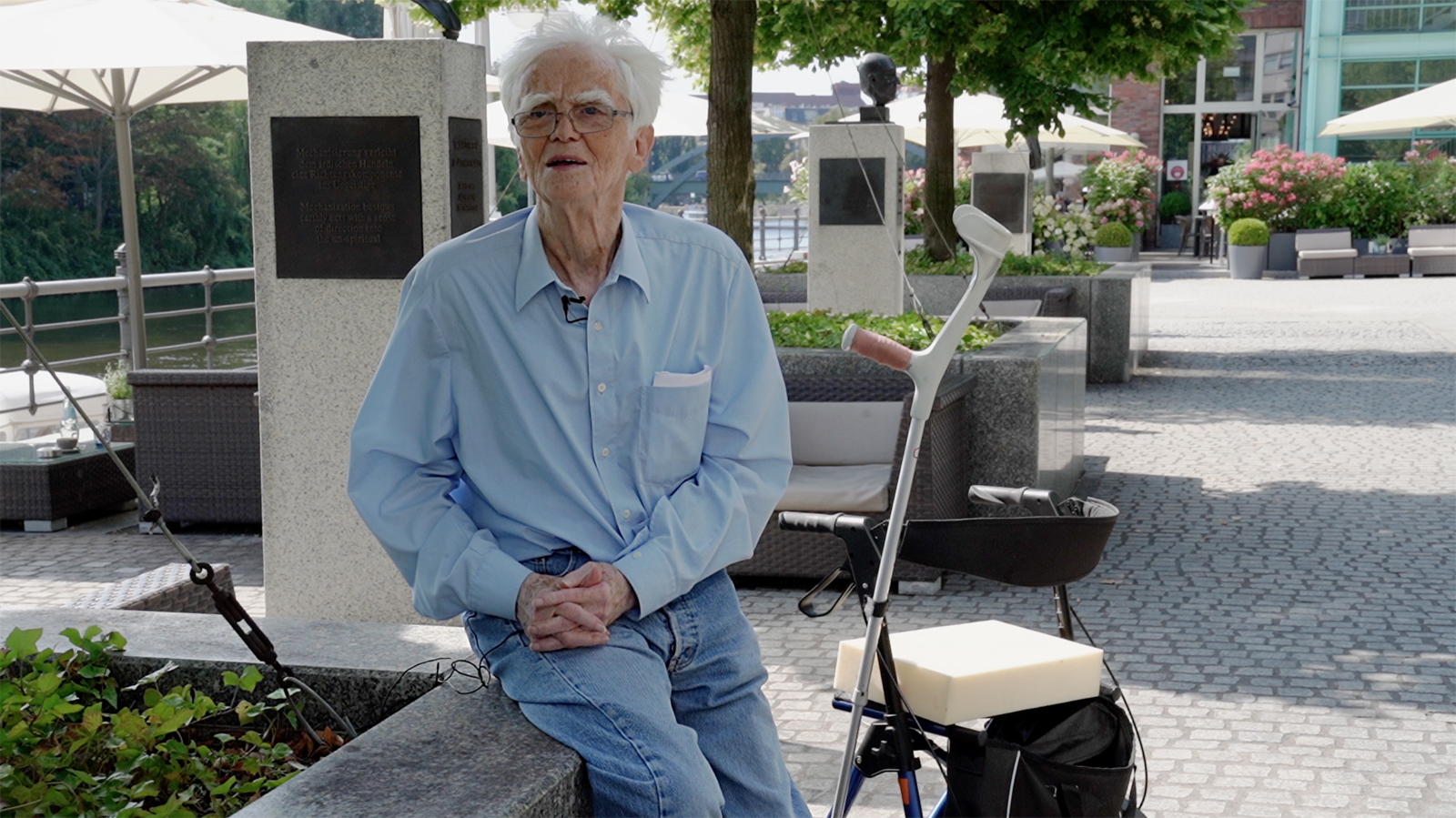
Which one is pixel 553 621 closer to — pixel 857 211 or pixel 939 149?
pixel 857 211

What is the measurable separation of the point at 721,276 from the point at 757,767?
871 mm

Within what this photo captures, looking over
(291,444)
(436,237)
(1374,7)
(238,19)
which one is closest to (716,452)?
(436,237)

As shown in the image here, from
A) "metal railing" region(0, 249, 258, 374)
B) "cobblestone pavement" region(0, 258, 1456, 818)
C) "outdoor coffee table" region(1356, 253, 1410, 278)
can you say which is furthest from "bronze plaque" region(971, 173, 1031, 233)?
"outdoor coffee table" region(1356, 253, 1410, 278)

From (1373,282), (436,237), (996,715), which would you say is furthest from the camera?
(1373,282)

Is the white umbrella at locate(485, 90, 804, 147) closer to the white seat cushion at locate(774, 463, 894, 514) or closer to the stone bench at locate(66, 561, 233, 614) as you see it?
the white seat cushion at locate(774, 463, 894, 514)

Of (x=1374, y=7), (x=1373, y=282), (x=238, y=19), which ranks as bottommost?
(x=1373, y=282)

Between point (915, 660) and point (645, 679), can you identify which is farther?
point (915, 660)

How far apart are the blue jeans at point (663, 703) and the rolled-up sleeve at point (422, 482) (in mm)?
101

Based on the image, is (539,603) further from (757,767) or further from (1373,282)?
(1373,282)

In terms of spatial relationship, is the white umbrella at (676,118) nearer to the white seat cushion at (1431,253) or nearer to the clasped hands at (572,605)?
the clasped hands at (572,605)

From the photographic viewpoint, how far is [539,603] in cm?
255

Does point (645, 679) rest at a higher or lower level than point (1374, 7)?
lower

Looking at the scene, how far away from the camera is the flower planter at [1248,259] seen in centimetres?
2992

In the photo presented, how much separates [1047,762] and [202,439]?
21.6ft
